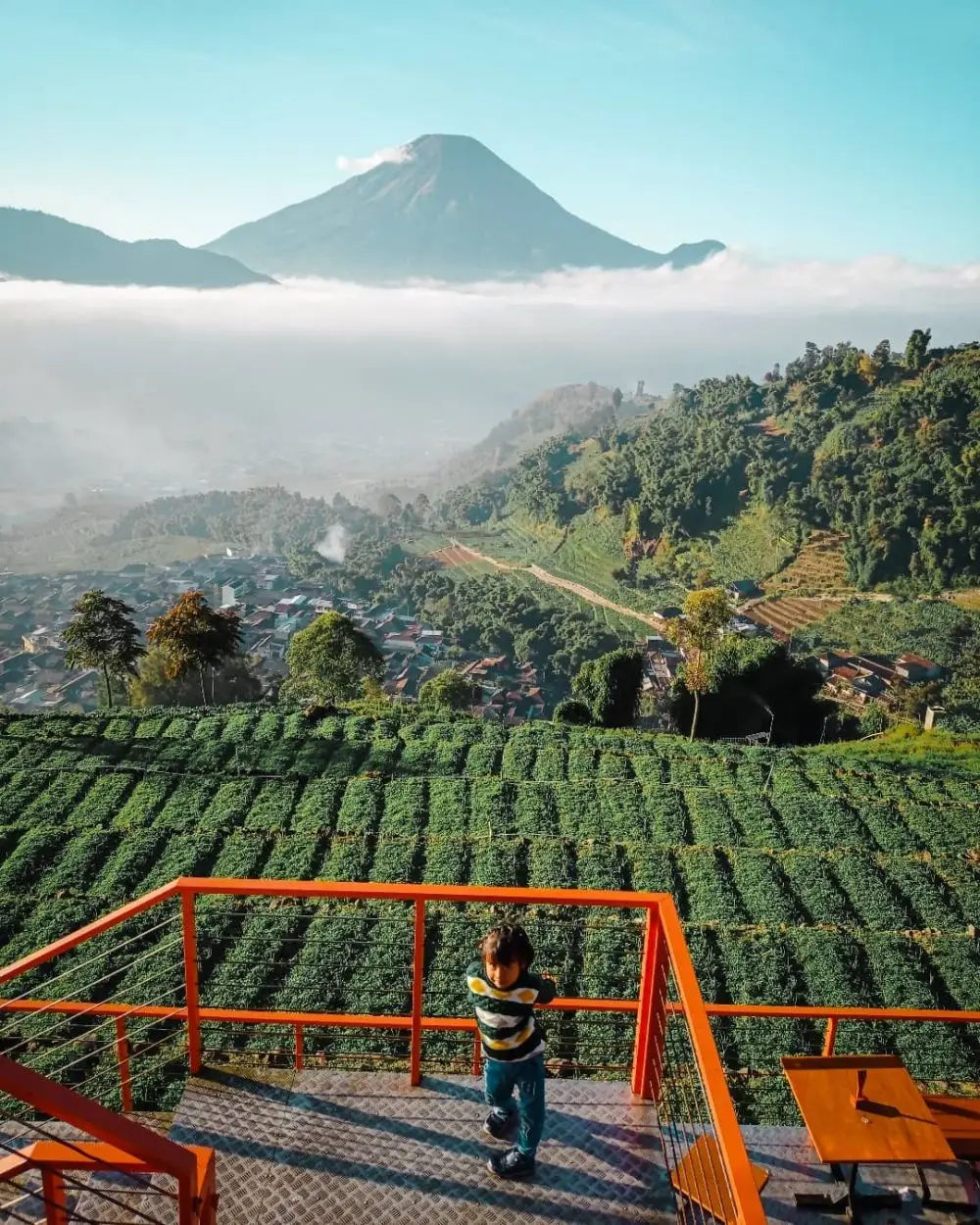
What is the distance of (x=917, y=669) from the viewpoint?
47.3 meters

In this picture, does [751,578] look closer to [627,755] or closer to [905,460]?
[905,460]

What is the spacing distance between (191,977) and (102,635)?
23.1 m

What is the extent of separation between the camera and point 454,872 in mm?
13406

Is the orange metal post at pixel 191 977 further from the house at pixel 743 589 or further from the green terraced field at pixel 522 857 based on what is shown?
the house at pixel 743 589

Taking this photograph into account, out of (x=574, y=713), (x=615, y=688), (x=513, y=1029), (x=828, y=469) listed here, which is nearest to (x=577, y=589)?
(x=828, y=469)

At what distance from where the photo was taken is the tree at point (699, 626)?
25578 mm

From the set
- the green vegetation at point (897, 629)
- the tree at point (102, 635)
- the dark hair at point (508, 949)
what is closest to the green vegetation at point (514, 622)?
the green vegetation at point (897, 629)

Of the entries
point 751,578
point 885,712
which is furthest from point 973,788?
point 751,578

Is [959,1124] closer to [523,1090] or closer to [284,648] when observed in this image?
[523,1090]

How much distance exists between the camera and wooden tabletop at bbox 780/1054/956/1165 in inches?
161

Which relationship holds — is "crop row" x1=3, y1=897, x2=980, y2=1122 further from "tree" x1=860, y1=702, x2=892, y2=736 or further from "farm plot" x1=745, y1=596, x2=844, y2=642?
"farm plot" x1=745, y1=596, x2=844, y2=642

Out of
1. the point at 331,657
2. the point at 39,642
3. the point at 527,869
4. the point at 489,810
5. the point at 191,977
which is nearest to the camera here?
the point at 191,977

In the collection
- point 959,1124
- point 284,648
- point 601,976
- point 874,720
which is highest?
A: point 959,1124

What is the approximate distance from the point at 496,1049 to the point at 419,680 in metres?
48.6
